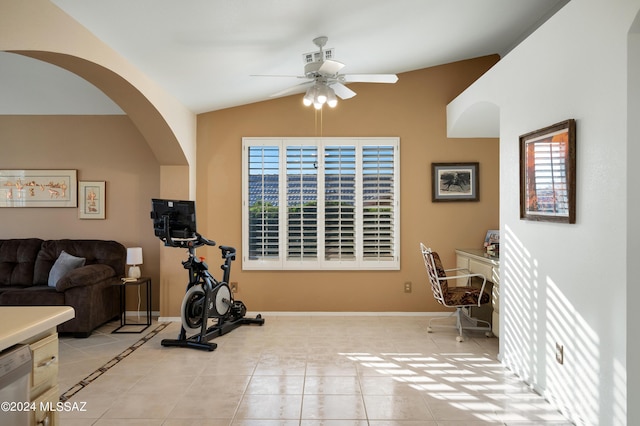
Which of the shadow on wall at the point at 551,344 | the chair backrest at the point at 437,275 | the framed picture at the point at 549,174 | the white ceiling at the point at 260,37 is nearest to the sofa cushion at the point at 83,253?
the white ceiling at the point at 260,37

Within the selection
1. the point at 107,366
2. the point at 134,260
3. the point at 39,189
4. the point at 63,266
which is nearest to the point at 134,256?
the point at 134,260

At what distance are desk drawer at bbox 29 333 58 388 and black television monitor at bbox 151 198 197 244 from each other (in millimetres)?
2438

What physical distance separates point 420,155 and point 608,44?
10.4 feet

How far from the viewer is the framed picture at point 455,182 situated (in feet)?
17.8

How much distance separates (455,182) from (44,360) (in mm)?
4788

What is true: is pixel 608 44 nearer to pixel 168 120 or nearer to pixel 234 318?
pixel 168 120

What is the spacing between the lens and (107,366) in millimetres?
3713

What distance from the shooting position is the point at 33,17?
7.74ft

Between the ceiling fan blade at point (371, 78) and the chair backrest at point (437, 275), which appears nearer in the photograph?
the ceiling fan blade at point (371, 78)

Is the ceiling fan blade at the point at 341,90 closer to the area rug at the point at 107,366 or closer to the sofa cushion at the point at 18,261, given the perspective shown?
the area rug at the point at 107,366

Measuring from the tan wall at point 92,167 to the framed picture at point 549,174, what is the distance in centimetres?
422

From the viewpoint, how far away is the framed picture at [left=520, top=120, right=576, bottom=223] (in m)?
2.66

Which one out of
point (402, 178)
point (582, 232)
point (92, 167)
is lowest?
point (582, 232)

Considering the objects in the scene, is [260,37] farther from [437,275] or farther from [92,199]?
[92,199]
